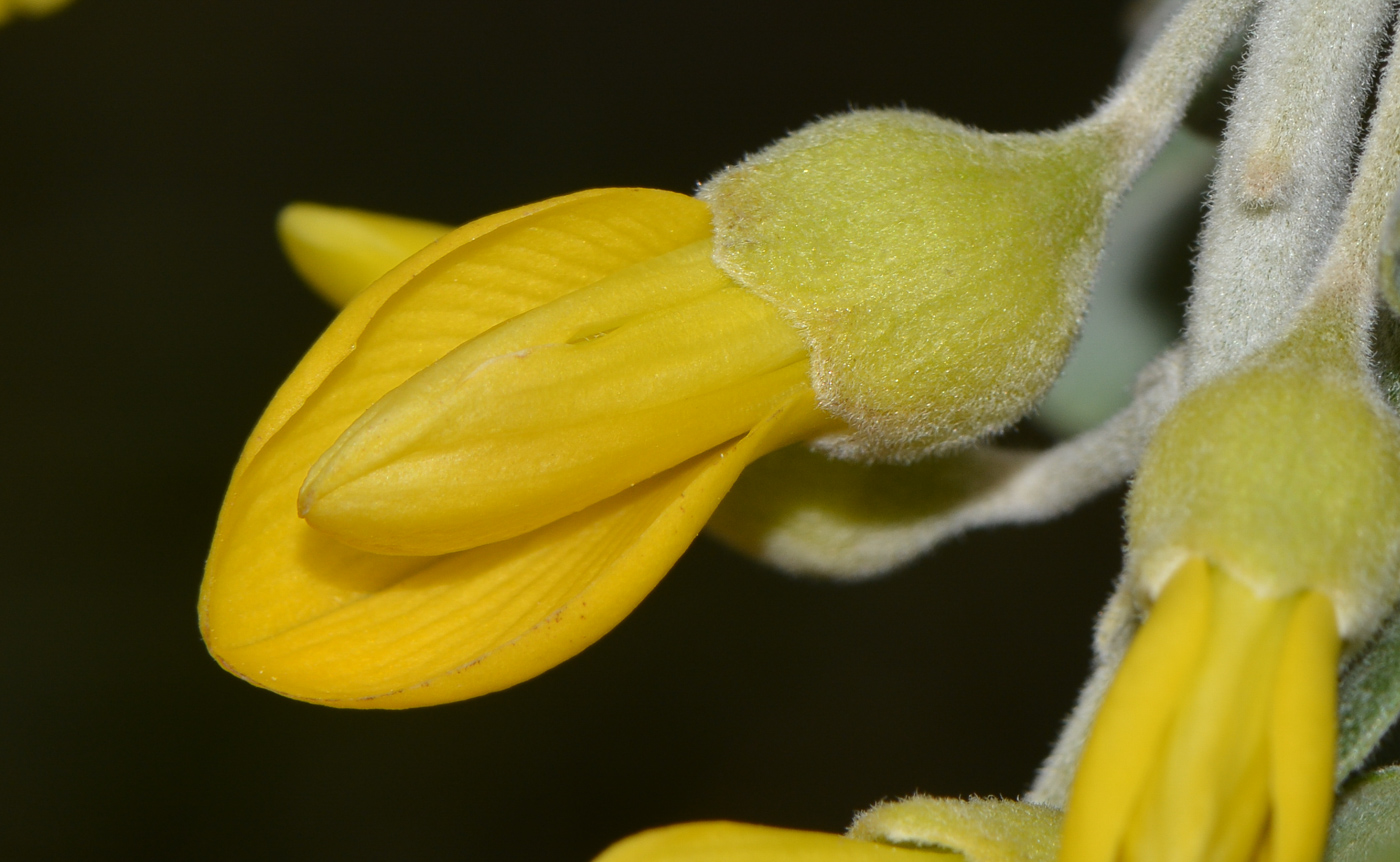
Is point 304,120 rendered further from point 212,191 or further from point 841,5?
point 841,5

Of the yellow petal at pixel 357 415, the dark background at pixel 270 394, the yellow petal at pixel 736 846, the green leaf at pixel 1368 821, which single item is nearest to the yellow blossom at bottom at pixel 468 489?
the yellow petal at pixel 357 415

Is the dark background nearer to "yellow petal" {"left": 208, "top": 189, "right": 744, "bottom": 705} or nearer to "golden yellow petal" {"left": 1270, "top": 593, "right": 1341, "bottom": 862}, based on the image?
"yellow petal" {"left": 208, "top": 189, "right": 744, "bottom": 705}

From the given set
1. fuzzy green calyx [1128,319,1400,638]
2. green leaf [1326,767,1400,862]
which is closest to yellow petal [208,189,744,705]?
fuzzy green calyx [1128,319,1400,638]

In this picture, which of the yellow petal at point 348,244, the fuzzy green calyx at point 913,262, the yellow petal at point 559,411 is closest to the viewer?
the yellow petal at point 559,411

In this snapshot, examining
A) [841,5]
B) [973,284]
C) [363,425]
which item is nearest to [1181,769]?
[973,284]

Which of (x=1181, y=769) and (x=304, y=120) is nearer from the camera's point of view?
(x=1181, y=769)

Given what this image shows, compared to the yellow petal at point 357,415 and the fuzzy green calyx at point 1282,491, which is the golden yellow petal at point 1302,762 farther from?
the yellow petal at point 357,415
